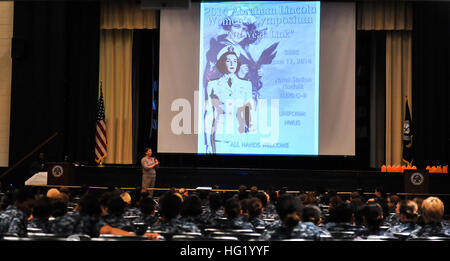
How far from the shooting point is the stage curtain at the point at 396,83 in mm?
13789

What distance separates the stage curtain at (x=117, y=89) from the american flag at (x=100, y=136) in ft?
2.01

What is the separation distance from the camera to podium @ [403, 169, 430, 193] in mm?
11422

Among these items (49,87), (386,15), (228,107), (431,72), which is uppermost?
(386,15)

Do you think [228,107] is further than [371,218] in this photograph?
Yes

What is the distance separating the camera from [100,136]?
13.7 meters

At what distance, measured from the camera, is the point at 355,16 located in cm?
1326

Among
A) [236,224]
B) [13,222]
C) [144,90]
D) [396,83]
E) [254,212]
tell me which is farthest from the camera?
[144,90]

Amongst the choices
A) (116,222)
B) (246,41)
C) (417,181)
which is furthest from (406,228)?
(246,41)

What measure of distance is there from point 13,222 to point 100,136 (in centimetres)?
923

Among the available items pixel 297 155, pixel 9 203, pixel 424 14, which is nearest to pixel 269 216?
pixel 9 203

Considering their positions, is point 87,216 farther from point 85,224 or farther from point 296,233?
point 296,233

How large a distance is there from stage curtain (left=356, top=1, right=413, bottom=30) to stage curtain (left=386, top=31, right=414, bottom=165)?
1.13 feet

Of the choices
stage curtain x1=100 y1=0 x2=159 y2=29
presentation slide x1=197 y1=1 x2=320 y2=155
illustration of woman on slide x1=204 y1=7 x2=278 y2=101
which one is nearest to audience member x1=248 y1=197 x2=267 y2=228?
presentation slide x1=197 y1=1 x2=320 y2=155

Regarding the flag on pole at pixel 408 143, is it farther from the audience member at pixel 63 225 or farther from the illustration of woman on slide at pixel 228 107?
the audience member at pixel 63 225
